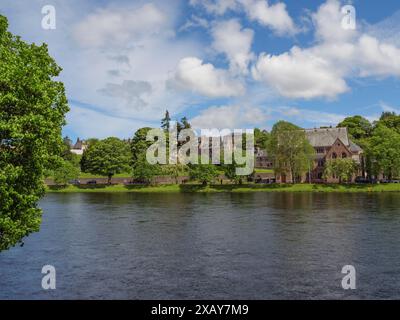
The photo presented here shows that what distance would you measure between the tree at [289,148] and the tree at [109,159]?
5649 centimetres

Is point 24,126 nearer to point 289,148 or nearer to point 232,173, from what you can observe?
point 289,148

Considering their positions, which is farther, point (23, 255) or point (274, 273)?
point (23, 255)

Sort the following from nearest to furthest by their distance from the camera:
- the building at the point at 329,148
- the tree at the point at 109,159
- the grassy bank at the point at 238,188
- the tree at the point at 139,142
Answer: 1. the grassy bank at the point at 238,188
2. the building at the point at 329,148
3. the tree at the point at 109,159
4. the tree at the point at 139,142

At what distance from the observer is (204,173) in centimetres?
14825

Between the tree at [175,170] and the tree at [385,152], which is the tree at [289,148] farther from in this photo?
the tree at [175,170]

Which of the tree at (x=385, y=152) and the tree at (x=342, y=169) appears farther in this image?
the tree at (x=342, y=169)

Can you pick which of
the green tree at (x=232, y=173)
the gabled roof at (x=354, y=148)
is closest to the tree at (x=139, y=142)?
the green tree at (x=232, y=173)

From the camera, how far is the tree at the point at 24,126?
26.9 meters

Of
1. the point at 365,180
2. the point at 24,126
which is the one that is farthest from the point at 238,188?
the point at 24,126
